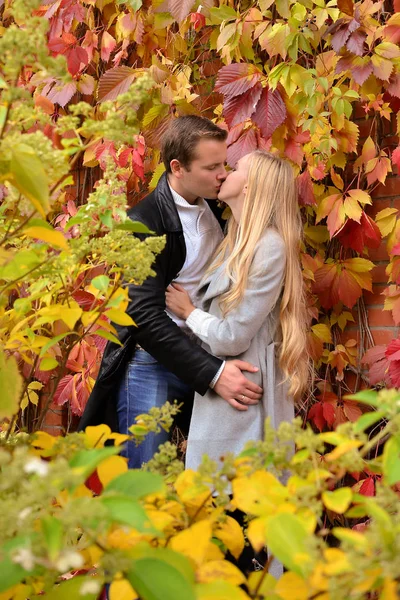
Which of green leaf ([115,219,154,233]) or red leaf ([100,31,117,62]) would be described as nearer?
green leaf ([115,219,154,233])

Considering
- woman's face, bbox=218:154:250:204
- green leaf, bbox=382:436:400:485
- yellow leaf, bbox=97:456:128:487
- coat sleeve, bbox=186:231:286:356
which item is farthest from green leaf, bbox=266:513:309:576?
woman's face, bbox=218:154:250:204

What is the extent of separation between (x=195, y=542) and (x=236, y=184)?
145 cm

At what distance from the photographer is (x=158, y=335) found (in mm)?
1957

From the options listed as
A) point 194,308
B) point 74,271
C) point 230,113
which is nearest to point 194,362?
point 194,308

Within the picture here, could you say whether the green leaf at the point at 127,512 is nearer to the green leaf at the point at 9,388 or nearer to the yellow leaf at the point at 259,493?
the yellow leaf at the point at 259,493

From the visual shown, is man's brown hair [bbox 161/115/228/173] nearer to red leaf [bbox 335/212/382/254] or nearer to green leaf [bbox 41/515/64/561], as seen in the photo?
red leaf [bbox 335/212/382/254]

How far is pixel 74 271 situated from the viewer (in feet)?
3.74

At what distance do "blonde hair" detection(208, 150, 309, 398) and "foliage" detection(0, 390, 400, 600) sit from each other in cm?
107

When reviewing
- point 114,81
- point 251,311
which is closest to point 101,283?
point 251,311

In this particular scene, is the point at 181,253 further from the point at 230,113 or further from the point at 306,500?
the point at 306,500

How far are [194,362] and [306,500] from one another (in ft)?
4.05

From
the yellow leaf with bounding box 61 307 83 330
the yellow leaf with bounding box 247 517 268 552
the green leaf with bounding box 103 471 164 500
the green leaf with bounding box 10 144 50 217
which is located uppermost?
the green leaf with bounding box 10 144 50 217

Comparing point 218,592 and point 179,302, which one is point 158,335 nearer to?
point 179,302

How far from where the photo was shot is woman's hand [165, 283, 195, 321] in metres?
2.03
